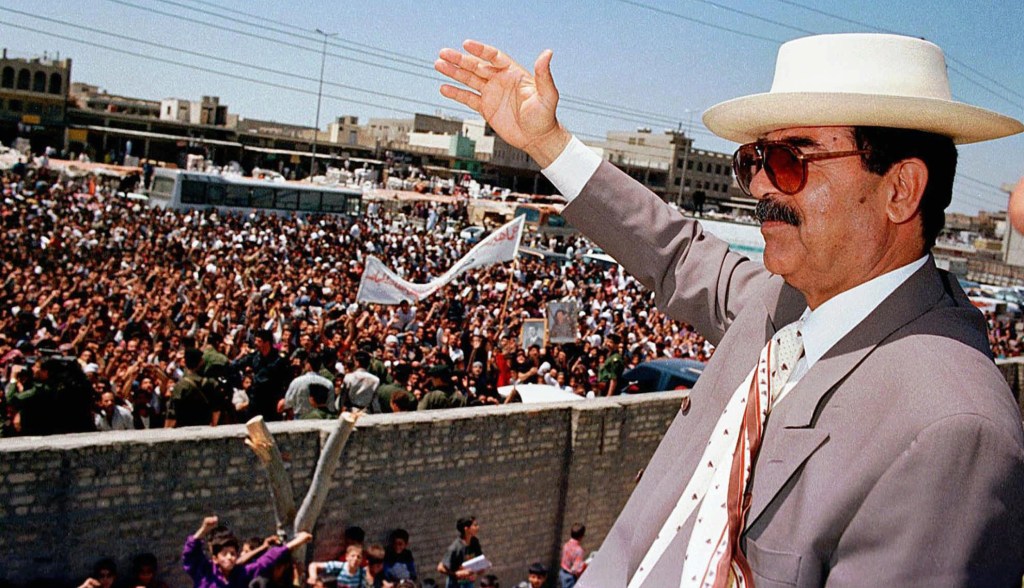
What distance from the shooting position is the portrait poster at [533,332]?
520 inches

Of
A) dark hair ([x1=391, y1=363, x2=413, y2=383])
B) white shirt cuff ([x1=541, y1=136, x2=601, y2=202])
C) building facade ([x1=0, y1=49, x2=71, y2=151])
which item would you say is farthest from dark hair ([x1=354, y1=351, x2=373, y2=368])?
building facade ([x1=0, y1=49, x2=71, y2=151])

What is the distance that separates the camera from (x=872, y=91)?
161 centimetres

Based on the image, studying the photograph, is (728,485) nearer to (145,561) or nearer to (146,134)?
(145,561)

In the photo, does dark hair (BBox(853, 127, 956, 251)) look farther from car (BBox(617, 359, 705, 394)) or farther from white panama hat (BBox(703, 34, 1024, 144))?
car (BBox(617, 359, 705, 394))

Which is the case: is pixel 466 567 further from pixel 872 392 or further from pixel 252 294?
pixel 252 294

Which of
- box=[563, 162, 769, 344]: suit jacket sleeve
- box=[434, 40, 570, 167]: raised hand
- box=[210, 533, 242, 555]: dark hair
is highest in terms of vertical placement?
box=[434, 40, 570, 167]: raised hand

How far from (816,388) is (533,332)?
1185 cm

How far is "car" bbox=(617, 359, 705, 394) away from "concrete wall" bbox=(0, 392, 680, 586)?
80.1 inches

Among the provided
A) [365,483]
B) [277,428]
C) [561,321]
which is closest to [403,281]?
[561,321]

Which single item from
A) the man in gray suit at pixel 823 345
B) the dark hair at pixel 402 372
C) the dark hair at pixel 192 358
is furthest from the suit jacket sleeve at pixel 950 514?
the dark hair at pixel 402 372

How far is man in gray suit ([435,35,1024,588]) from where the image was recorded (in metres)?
1.24

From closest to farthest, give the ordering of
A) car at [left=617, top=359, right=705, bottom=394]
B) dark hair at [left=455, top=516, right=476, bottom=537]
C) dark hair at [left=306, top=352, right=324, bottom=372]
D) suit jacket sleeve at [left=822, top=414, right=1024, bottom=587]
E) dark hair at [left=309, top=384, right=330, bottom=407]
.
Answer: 1. suit jacket sleeve at [left=822, top=414, right=1024, bottom=587]
2. dark hair at [left=455, top=516, right=476, bottom=537]
3. dark hair at [left=309, top=384, right=330, bottom=407]
4. dark hair at [left=306, top=352, right=324, bottom=372]
5. car at [left=617, top=359, right=705, bottom=394]

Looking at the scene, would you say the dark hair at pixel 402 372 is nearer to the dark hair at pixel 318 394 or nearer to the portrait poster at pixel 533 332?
the dark hair at pixel 318 394

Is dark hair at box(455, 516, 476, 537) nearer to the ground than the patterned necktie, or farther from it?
nearer to the ground
